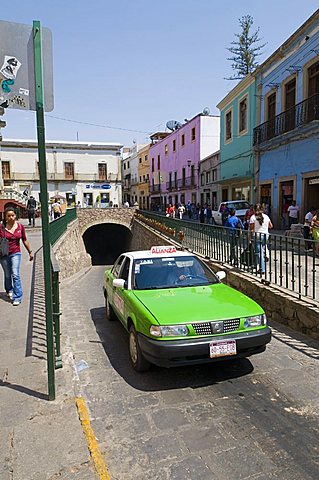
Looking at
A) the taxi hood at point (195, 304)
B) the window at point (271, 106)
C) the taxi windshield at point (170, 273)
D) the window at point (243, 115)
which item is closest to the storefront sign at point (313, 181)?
the window at point (271, 106)

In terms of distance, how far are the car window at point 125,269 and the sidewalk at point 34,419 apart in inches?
58.1

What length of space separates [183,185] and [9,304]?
102 ft

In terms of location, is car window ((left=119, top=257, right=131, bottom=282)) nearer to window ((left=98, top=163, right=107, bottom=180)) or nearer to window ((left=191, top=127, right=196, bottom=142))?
window ((left=191, top=127, right=196, bottom=142))

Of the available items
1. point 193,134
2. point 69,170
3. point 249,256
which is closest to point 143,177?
point 69,170

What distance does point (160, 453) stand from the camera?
9.25 ft

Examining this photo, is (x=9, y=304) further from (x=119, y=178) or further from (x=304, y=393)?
(x=119, y=178)

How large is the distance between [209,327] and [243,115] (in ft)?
67.8

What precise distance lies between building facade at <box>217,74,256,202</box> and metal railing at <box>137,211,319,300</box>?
10.9 meters

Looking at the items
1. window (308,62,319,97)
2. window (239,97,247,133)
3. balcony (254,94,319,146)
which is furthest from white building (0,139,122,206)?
window (308,62,319,97)

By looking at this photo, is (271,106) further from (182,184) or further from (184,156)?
(182,184)

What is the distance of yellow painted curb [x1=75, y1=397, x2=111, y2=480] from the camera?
261cm

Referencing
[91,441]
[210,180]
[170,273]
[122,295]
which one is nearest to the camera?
[91,441]

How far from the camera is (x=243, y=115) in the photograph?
21.9 metres

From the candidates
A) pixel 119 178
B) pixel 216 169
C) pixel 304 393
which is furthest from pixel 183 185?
pixel 304 393
